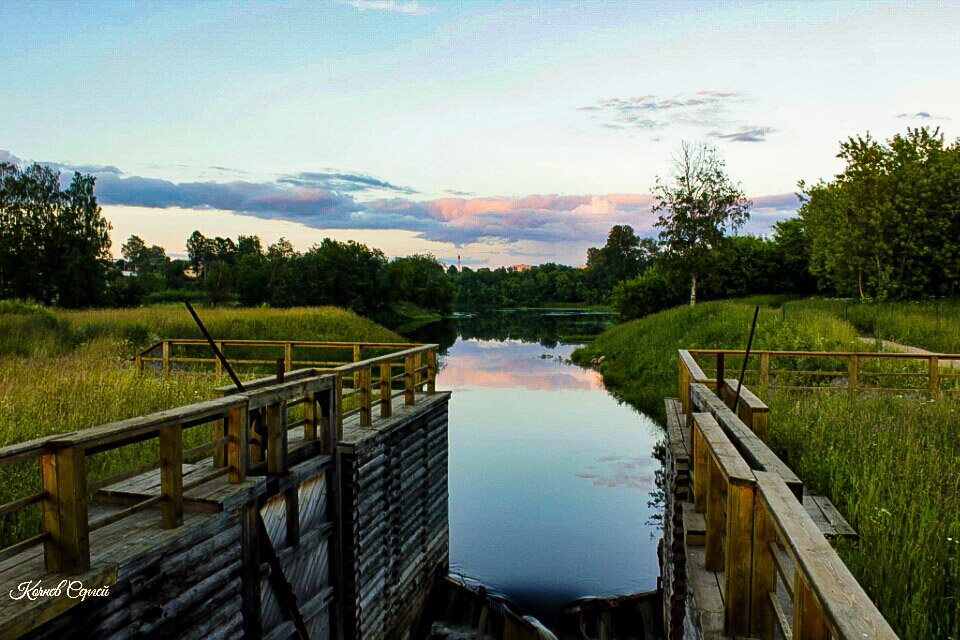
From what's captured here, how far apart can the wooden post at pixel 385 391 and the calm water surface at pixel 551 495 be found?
4.06 meters

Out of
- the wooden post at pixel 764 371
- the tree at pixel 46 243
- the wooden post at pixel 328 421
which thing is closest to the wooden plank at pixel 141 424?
the wooden post at pixel 328 421

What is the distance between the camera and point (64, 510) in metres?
3.28

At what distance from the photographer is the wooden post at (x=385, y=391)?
7.64 m

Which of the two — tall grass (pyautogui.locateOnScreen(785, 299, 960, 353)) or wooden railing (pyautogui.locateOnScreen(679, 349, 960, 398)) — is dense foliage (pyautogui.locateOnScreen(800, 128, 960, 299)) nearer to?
tall grass (pyautogui.locateOnScreen(785, 299, 960, 353))

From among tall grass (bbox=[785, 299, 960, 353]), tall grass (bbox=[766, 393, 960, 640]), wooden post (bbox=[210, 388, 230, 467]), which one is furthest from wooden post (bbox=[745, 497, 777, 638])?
tall grass (bbox=[785, 299, 960, 353])

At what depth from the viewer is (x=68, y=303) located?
44.6 m

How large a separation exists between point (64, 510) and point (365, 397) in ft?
13.1

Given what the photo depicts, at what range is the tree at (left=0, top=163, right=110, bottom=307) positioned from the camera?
42.0 meters

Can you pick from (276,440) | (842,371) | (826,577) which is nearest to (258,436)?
(276,440)

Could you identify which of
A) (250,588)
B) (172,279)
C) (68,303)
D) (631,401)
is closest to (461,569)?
(250,588)

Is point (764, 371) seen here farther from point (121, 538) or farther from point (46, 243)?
point (46, 243)

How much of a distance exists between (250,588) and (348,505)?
164cm

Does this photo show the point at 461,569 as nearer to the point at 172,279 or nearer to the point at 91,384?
the point at 91,384

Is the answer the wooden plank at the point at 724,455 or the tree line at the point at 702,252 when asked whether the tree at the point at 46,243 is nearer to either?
the tree line at the point at 702,252
